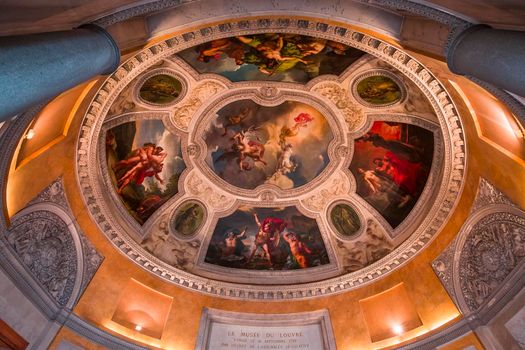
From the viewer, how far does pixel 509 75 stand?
14.7 ft

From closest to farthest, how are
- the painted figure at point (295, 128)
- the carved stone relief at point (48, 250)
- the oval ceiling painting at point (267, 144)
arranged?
the carved stone relief at point (48, 250), the oval ceiling painting at point (267, 144), the painted figure at point (295, 128)

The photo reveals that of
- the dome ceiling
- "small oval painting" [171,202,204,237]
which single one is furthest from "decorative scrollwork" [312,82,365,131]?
"small oval painting" [171,202,204,237]

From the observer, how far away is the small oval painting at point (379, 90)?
11617mm

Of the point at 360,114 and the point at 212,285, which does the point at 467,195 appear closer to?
the point at 360,114

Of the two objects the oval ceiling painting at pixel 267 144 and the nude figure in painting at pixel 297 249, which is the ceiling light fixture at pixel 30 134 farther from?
the nude figure in painting at pixel 297 249

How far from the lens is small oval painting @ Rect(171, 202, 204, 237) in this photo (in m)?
14.4

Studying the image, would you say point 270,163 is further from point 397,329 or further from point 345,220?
point 397,329

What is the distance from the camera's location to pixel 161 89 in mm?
12227

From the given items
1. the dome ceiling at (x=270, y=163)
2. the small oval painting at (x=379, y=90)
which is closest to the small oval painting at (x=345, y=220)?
the dome ceiling at (x=270, y=163)

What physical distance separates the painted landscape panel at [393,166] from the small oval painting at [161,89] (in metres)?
6.65

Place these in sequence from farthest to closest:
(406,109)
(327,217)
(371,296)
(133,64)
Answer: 1. (327,217)
2. (371,296)
3. (406,109)
4. (133,64)

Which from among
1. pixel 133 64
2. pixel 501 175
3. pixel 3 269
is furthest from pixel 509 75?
pixel 3 269

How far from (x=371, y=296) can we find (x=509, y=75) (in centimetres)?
1018

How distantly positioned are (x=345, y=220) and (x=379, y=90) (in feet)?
17.0
